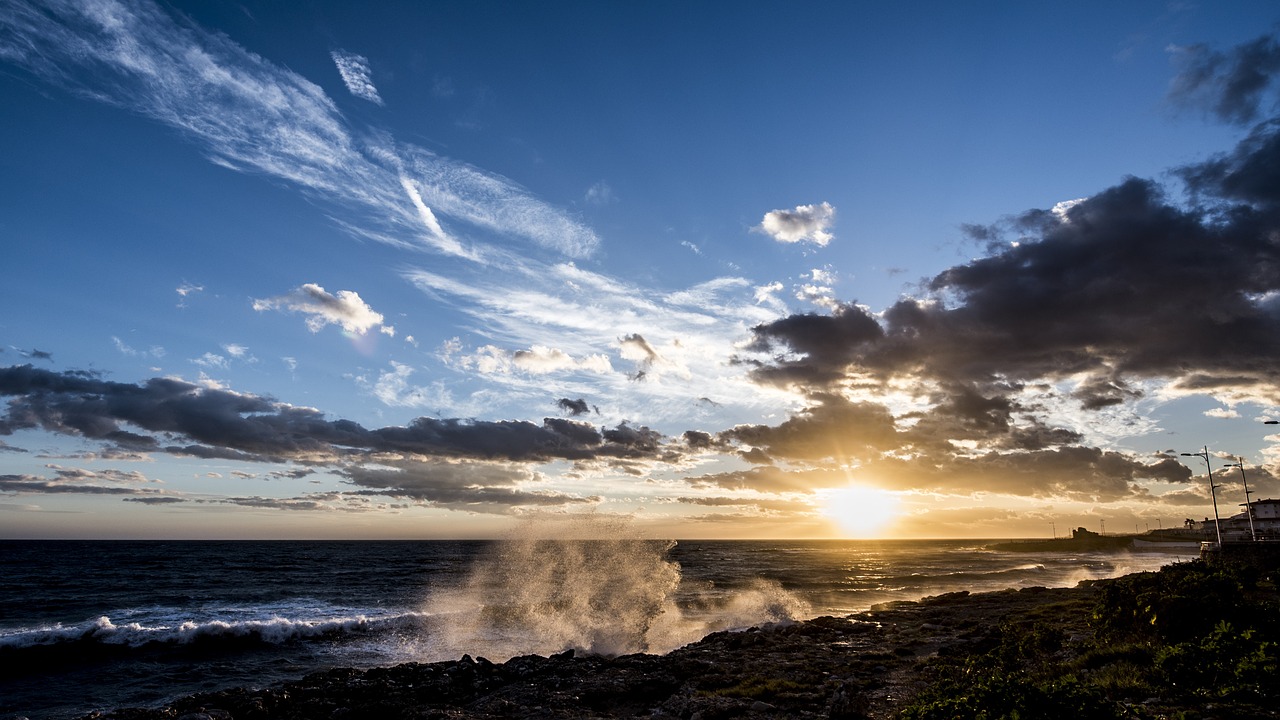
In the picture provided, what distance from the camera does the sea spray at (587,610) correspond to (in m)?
35.3

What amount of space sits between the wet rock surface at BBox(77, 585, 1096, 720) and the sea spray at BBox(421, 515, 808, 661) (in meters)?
6.55

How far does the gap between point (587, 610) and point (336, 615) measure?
1826 centimetres

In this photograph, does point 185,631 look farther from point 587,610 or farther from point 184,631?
point 587,610

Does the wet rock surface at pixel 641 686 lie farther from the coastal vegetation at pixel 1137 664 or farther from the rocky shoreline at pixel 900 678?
the coastal vegetation at pixel 1137 664

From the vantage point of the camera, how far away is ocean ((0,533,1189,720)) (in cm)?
2895

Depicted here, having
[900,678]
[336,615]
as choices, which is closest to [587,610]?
[336,615]

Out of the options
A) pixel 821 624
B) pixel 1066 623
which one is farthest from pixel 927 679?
pixel 821 624

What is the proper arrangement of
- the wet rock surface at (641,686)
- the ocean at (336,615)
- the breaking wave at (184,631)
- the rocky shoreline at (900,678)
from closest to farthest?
the rocky shoreline at (900,678) → the wet rock surface at (641,686) → the ocean at (336,615) → the breaking wave at (184,631)

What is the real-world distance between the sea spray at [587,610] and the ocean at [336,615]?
0.65 feet

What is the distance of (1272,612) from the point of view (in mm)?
15688

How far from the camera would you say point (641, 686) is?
72.6 ft

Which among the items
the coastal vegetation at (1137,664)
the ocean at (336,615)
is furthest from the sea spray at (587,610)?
the coastal vegetation at (1137,664)

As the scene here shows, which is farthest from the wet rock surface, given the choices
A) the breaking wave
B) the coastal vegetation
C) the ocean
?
the breaking wave

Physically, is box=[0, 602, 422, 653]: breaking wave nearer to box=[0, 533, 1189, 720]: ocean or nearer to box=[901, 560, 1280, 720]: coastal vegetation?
box=[0, 533, 1189, 720]: ocean
